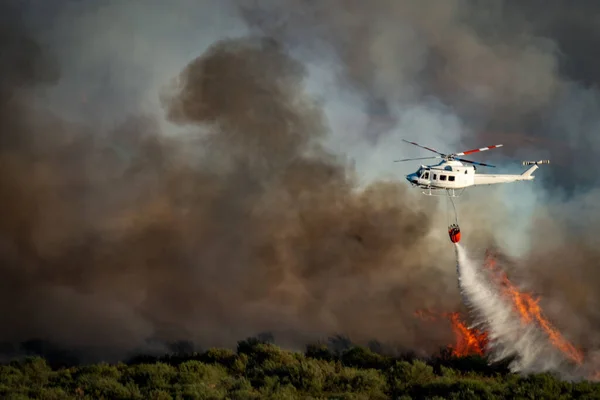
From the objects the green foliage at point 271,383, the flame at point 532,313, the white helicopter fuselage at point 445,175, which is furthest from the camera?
the flame at point 532,313

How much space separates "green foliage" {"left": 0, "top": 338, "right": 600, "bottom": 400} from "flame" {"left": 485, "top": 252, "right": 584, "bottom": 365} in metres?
15.5

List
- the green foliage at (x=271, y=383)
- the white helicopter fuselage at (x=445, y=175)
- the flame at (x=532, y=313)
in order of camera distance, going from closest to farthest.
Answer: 1. the green foliage at (x=271, y=383)
2. the white helicopter fuselage at (x=445, y=175)
3. the flame at (x=532, y=313)

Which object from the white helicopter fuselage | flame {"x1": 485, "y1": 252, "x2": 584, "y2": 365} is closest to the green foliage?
flame {"x1": 485, "y1": 252, "x2": 584, "y2": 365}

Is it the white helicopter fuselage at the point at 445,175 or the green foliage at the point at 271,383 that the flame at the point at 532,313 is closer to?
the green foliage at the point at 271,383

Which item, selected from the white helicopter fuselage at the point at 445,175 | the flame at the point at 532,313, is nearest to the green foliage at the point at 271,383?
the flame at the point at 532,313

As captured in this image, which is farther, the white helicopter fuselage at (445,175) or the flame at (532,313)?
the flame at (532,313)

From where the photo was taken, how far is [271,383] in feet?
140

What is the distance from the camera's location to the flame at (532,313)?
2549 inches

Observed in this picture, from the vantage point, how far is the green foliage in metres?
39.3

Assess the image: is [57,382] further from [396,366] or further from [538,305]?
[538,305]

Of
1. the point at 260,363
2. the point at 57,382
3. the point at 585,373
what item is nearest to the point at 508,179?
the point at 585,373

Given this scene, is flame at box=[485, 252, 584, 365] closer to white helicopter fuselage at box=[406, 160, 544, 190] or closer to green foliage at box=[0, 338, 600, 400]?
green foliage at box=[0, 338, 600, 400]

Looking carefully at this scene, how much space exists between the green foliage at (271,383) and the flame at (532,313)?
1548 centimetres

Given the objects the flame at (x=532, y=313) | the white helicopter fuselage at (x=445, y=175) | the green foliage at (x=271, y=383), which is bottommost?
the green foliage at (x=271, y=383)
